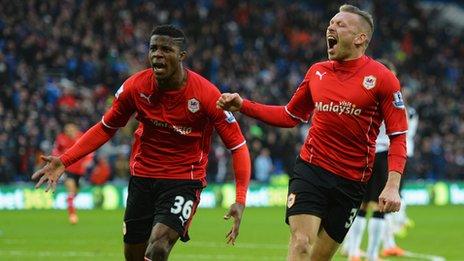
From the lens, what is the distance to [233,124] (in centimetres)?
996

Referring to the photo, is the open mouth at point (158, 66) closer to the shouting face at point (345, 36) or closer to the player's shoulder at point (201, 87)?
the player's shoulder at point (201, 87)

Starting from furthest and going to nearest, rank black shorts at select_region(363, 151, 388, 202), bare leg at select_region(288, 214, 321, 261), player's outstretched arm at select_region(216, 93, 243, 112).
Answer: black shorts at select_region(363, 151, 388, 202) → bare leg at select_region(288, 214, 321, 261) → player's outstretched arm at select_region(216, 93, 243, 112)

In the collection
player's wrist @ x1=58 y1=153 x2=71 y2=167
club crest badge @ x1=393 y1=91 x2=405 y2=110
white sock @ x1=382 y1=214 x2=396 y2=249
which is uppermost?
club crest badge @ x1=393 y1=91 x2=405 y2=110

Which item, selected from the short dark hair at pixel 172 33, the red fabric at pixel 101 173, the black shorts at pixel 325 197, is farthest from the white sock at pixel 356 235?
the red fabric at pixel 101 173

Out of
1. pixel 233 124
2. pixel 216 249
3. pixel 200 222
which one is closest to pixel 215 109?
pixel 233 124

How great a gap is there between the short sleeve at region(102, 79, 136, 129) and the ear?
198 centimetres

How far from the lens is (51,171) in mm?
9812

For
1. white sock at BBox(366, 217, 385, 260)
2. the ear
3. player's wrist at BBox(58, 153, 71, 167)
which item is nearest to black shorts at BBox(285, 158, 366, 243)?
the ear

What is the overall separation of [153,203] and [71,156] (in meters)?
0.82

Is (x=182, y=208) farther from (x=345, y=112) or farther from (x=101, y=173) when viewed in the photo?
(x=101, y=173)

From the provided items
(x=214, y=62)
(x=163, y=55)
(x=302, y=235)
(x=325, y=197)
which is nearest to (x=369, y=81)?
(x=325, y=197)

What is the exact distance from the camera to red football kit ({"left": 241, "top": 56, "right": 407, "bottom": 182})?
385 inches

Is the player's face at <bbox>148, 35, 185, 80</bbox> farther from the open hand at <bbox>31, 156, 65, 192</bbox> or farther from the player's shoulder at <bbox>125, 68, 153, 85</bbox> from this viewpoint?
the open hand at <bbox>31, 156, 65, 192</bbox>

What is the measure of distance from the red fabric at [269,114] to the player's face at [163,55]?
70 cm
